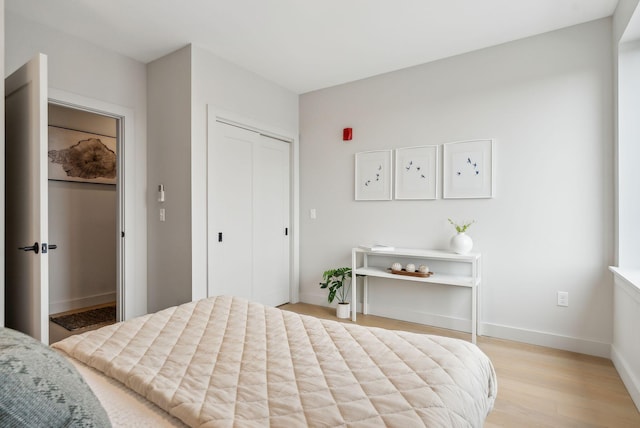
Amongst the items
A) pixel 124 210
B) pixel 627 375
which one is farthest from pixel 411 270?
pixel 124 210

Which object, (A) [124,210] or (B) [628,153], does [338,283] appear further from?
(B) [628,153]

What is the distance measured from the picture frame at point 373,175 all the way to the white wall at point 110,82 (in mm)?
2132

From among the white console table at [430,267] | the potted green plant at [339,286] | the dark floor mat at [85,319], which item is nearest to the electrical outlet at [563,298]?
the white console table at [430,267]

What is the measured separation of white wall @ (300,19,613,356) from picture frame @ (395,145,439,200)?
0.08 meters

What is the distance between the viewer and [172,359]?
1252mm

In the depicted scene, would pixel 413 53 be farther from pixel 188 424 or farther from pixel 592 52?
pixel 188 424

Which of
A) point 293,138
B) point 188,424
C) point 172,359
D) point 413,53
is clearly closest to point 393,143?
point 413,53

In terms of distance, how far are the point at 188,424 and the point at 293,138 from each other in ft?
11.5

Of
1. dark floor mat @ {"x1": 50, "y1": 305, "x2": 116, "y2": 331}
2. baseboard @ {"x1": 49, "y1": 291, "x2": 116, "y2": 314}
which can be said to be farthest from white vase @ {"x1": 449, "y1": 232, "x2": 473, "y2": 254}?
baseboard @ {"x1": 49, "y1": 291, "x2": 116, "y2": 314}

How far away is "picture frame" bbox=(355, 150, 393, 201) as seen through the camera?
3.59 m

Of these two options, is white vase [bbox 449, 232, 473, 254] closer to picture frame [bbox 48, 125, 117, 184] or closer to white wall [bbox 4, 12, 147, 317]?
white wall [bbox 4, 12, 147, 317]

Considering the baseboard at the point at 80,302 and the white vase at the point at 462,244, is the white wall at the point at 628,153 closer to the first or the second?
the white vase at the point at 462,244

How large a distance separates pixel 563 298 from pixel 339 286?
1963mm

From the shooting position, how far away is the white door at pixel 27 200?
1.94 m
